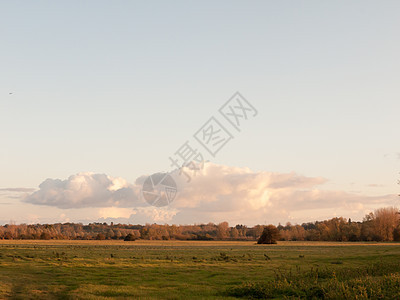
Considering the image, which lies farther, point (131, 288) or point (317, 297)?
point (131, 288)

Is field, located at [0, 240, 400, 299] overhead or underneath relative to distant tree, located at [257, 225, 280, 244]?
overhead

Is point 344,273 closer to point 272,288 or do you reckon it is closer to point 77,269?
point 272,288

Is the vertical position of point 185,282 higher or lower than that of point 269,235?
higher

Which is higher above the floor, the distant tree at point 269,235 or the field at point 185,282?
the field at point 185,282

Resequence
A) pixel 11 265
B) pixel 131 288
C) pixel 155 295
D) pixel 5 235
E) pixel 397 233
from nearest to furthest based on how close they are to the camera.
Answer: pixel 155 295, pixel 131 288, pixel 11 265, pixel 397 233, pixel 5 235

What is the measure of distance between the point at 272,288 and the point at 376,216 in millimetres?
155938

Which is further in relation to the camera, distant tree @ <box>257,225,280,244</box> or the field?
distant tree @ <box>257,225,280,244</box>

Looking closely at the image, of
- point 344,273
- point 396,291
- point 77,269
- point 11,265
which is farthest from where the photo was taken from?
point 11,265

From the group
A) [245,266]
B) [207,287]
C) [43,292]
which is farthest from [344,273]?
[43,292]

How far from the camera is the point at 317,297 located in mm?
25734

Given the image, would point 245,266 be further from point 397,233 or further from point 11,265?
point 397,233

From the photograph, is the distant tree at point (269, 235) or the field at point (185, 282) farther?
the distant tree at point (269, 235)

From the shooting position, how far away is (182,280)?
35.5 meters

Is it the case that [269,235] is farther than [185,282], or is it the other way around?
[269,235]
